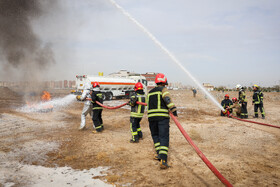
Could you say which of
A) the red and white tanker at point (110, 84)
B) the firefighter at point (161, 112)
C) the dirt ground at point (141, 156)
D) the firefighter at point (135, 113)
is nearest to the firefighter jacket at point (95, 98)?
the dirt ground at point (141, 156)

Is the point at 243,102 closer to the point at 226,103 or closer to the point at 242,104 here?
the point at 242,104

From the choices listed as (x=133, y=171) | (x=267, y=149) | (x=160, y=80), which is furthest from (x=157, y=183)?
(x=267, y=149)

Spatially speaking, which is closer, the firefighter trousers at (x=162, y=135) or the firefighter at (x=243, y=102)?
the firefighter trousers at (x=162, y=135)

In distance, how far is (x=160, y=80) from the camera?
4469mm

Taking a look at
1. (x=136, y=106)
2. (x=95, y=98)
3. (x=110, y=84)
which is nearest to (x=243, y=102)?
(x=136, y=106)

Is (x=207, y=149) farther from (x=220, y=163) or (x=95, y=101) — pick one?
(x=95, y=101)

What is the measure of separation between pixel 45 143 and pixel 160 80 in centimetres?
416

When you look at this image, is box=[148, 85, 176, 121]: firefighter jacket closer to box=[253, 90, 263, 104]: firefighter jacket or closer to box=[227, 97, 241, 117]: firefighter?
box=[227, 97, 241, 117]: firefighter

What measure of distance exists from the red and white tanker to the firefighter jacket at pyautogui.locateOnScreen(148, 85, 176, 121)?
16.8m

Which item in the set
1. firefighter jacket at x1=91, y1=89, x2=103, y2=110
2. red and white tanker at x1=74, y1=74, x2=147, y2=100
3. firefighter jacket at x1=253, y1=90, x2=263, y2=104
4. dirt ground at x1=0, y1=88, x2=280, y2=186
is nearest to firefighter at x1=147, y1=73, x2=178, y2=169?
dirt ground at x1=0, y1=88, x2=280, y2=186

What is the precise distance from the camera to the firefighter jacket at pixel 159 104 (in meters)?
4.13

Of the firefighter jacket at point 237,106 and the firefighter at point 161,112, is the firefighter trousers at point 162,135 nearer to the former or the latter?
the firefighter at point 161,112

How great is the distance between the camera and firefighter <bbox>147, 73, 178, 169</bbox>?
408 centimetres

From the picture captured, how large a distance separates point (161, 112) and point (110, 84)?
18.9 m
